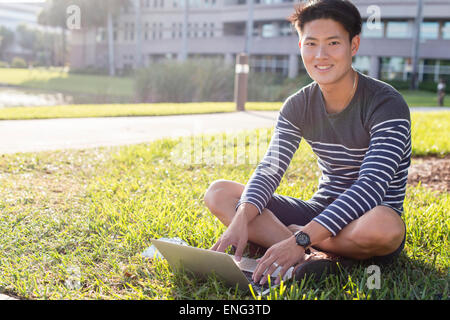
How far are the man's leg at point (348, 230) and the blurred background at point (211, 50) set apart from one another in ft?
45.7

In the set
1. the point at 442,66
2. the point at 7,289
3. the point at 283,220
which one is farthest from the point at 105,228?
the point at 442,66

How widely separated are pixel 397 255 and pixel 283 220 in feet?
2.33

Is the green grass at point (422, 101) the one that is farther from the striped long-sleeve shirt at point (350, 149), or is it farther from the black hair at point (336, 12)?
the black hair at point (336, 12)

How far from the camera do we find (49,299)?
2350 mm

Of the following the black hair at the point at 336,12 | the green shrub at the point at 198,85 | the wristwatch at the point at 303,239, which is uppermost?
the black hair at the point at 336,12

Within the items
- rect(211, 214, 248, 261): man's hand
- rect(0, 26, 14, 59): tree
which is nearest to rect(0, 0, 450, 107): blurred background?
rect(211, 214, 248, 261): man's hand

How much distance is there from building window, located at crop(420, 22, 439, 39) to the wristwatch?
124 ft

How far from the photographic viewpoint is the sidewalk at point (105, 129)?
6340mm

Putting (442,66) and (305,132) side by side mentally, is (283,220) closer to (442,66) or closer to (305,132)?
(305,132)

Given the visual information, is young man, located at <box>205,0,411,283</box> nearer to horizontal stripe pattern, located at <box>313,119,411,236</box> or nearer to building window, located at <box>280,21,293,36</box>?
horizontal stripe pattern, located at <box>313,119,411,236</box>

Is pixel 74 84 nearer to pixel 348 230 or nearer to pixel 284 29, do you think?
pixel 284 29

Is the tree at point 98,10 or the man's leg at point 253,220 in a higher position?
the tree at point 98,10

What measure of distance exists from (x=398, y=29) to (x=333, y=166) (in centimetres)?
3771

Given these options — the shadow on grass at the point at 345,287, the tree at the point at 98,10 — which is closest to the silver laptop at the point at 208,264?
the shadow on grass at the point at 345,287
